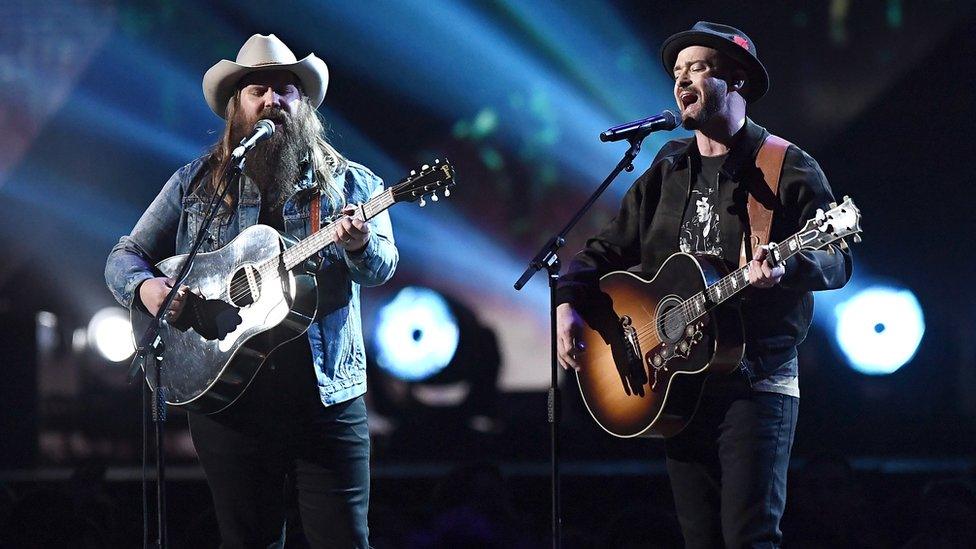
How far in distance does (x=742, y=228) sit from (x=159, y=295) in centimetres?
186

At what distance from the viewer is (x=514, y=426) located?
603 cm

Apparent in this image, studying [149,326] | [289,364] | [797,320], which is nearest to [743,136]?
[797,320]

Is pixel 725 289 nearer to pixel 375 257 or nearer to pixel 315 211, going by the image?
pixel 375 257

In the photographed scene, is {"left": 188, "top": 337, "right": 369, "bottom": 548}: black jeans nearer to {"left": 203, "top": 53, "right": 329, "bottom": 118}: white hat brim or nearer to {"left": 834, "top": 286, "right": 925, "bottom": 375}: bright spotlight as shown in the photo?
{"left": 203, "top": 53, "right": 329, "bottom": 118}: white hat brim

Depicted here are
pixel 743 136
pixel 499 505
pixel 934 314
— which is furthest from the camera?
pixel 934 314

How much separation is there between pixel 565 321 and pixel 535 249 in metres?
2.70

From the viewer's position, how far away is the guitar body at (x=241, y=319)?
3.17m

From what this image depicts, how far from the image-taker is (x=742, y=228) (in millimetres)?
3035

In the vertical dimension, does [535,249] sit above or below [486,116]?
below

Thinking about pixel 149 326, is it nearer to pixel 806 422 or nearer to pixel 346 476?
pixel 346 476

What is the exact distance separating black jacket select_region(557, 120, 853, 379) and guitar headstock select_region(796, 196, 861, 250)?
0.15 feet

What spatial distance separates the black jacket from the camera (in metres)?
2.88

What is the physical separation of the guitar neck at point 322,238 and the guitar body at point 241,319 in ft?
0.11

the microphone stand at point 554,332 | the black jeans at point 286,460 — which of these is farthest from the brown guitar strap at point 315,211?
the microphone stand at point 554,332
